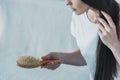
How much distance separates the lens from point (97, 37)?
2.59 ft

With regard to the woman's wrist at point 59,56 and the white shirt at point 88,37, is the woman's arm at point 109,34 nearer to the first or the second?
the white shirt at point 88,37

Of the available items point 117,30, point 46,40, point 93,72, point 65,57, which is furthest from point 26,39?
point 117,30

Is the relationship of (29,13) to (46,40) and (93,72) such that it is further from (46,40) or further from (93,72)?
(93,72)

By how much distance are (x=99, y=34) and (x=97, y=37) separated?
0.12m

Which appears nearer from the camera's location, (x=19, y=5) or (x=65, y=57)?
(x=65, y=57)

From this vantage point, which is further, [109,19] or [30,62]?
[30,62]

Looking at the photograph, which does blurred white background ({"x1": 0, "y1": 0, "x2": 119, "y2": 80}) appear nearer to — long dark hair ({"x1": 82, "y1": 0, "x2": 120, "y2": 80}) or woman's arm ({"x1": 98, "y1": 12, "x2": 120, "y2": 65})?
long dark hair ({"x1": 82, "y1": 0, "x2": 120, "y2": 80})

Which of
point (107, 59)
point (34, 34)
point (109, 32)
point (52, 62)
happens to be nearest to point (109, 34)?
point (109, 32)

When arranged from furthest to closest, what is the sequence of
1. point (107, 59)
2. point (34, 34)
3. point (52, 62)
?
point (34, 34) → point (52, 62) → point (107, 59)

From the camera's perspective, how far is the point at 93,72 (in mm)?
851

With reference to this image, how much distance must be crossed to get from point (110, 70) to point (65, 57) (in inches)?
8.4

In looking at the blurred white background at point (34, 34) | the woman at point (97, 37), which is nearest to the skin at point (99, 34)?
the woman at point (97, 37)

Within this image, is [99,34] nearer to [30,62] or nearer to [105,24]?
[105,24]

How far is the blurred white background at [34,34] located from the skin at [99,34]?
337 mm
